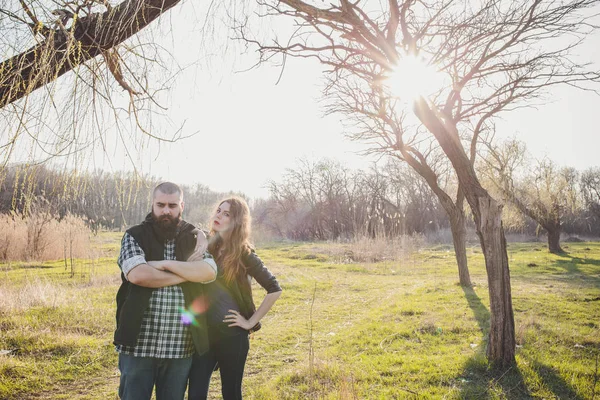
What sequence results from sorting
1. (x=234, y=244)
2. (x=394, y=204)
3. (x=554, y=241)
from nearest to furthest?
(x=234, y=244) → (x=554, y=241) → (x=394, y=204)

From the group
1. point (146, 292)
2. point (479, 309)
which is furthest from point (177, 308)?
point (479, 309)

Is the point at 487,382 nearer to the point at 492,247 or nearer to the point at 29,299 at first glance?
the point at 492,247

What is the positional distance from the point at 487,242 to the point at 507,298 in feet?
2.20

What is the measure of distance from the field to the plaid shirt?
169 cm

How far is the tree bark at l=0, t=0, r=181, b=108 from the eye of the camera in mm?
2184

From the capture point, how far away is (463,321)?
6.56 m

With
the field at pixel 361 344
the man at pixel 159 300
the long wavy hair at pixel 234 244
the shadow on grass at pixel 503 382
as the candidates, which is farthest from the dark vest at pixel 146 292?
the shadow on grass at pixel 503 382

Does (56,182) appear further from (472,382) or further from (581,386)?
(581,386)

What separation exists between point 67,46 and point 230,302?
1.88 metres

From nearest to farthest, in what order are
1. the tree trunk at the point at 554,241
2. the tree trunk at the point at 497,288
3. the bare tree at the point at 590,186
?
the tree trunk at the point at 497,288 < the tree trunk at the point at 554,241 < the bare tree at the point at 590,186

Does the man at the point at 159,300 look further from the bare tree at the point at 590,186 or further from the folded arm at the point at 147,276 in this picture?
the bare tree at the point at 590,186

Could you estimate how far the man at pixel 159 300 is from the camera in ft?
7.34

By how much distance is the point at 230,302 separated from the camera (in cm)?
269

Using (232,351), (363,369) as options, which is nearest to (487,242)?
(363,369)
